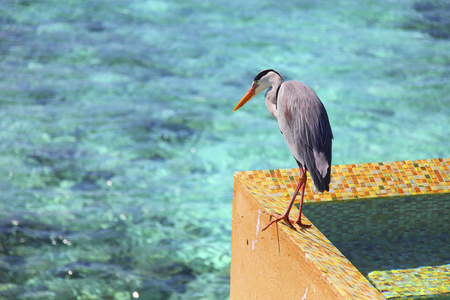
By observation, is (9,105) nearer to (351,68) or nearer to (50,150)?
(50,150)

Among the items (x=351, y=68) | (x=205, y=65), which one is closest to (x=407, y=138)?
(x=351, y=68)

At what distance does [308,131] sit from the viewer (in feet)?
10.4

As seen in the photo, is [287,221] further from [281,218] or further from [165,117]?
[165,117]

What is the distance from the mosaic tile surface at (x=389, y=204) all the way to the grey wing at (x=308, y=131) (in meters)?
0.33

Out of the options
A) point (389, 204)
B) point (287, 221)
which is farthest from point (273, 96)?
point (389, 204)

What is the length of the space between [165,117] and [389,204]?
23.4 feet

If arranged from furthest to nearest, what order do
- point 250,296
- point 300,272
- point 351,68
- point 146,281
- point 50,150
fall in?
1. point 351,68
2. point 50,150
3. point 146,281
4. point 250,296
5. point 300,272

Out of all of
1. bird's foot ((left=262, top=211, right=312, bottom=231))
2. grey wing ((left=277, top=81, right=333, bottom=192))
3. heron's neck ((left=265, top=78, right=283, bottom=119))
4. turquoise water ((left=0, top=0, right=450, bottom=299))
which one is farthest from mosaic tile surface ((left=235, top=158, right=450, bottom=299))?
turquoise water ((left=0, top=0, right=450, bottom=299))

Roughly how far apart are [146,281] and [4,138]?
167 inches

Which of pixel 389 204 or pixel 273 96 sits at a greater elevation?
pixel 273 96

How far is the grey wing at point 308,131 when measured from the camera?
Result: 10.2ft

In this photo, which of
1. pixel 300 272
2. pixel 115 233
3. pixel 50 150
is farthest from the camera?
pixel 50 150

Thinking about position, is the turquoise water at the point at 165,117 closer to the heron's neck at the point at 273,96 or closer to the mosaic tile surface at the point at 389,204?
the mosaic tile surface at the point at 389,204

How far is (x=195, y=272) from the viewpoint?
682cm
